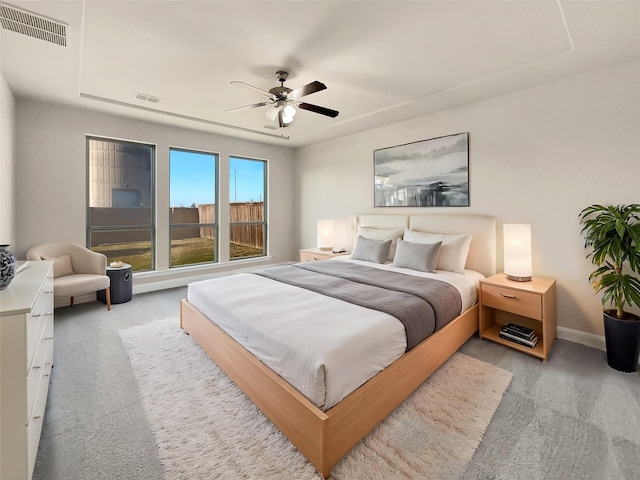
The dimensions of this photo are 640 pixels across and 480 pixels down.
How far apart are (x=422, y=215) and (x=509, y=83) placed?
175 centimetres

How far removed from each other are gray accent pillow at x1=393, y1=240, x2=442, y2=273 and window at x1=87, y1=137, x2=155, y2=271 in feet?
13.1

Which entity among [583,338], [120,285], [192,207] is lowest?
[583,338]

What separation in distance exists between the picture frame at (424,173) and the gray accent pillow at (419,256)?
0.85 m

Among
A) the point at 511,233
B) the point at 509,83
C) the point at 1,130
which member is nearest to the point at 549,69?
the point at 509,83

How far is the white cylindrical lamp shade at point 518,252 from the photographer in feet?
9.82

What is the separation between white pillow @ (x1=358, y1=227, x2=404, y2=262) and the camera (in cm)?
411

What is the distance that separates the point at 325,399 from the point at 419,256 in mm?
2336

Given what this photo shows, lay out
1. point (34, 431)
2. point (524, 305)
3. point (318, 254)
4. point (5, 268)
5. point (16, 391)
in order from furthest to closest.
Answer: point (318, 254) → point (524, 305) → point (5, 268) → point (34, 431) → point (16, 391)

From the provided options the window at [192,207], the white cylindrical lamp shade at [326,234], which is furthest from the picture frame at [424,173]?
the window at [192,207]

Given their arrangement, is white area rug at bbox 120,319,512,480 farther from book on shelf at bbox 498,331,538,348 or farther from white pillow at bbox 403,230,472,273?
white pillow at bbox 403,230,472,273

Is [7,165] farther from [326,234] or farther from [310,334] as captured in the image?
[326,234]

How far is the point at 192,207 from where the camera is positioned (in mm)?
5371

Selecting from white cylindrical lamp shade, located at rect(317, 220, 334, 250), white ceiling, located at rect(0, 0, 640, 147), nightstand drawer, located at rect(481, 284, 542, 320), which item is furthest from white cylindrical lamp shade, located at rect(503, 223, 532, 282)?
white cylindrical lamp shade, located at rect(317, 220, 334, 250)

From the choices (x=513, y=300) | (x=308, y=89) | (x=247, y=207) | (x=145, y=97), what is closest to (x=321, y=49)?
(x=308, y=89)
